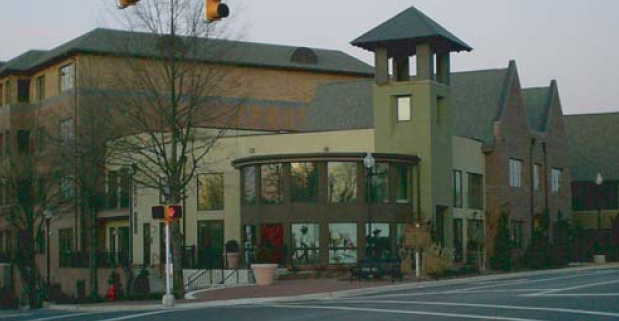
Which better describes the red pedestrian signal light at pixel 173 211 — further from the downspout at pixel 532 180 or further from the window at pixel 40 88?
the window at pixel 40 88

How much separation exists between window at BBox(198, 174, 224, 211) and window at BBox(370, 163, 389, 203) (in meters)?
9.13

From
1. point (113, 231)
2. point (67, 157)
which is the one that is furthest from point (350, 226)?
point (113, 231)

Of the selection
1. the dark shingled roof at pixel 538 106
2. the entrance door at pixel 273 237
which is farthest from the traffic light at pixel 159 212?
the dark shingled roof at pixel 538 106

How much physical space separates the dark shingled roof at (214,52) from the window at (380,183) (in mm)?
8491

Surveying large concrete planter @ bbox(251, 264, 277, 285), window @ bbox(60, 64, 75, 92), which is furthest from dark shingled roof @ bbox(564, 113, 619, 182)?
large concrete planter @ bbox(251, 264, 277, 285)

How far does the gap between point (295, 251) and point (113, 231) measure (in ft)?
59.7

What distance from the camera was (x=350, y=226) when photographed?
52812 millimetres

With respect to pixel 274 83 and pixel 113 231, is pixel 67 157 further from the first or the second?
pixel 274 83

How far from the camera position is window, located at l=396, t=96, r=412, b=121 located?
5606 centimetres

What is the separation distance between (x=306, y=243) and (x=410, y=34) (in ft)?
37.9

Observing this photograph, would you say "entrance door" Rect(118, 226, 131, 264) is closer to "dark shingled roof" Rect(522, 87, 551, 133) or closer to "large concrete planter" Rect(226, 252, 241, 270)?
"large concrete planter" Rect(226, 252, 241, 270)

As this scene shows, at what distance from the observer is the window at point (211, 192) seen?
5878 cm

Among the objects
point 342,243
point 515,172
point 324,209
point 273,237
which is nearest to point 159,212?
point 324,209

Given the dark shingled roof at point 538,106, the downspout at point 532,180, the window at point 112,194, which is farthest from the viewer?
the dark shingled roof at point 538,106
